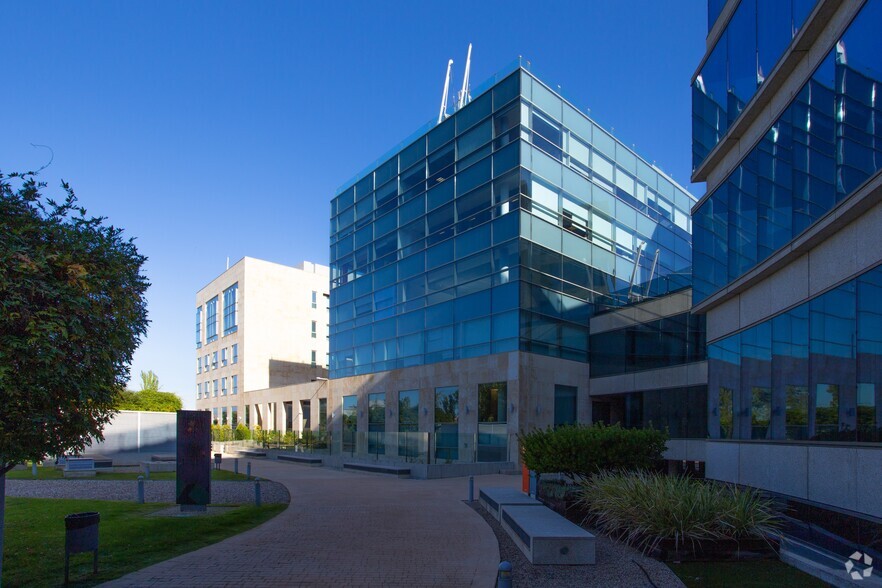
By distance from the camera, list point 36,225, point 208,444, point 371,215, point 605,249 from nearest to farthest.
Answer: point 36,225
point 208,444
point 605,249
point 371,215

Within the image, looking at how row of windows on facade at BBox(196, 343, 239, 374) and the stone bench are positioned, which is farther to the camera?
row of windows on facade at BBox(196, 343, 239, 374)

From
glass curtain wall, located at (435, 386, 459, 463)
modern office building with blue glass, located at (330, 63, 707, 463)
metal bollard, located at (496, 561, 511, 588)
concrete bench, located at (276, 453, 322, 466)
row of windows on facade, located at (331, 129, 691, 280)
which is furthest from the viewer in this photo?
concrete bench, located at (276, 453, 322, 466)

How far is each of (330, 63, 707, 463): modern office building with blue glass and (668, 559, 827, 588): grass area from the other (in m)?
20.1

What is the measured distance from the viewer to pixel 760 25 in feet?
49.0

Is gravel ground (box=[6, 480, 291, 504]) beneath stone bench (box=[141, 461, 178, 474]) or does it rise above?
above

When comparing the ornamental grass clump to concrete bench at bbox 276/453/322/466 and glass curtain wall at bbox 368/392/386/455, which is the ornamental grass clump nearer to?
concrete bench at bbox 276/453/322/466

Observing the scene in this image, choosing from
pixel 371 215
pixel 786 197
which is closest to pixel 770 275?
pixel 786 197

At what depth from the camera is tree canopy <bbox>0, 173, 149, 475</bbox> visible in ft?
23.7

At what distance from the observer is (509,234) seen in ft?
107

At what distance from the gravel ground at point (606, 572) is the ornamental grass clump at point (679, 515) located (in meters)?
0.41

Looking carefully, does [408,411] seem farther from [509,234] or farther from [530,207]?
[530,207]

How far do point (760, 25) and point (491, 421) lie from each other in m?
22.1

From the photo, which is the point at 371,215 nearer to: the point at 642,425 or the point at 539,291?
the point at 539,291

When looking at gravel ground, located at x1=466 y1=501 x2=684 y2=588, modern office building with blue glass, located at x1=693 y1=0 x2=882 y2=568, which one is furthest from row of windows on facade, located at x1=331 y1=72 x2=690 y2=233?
gravel ground, located at x1=466 y1=501 x2=684 y2=588
